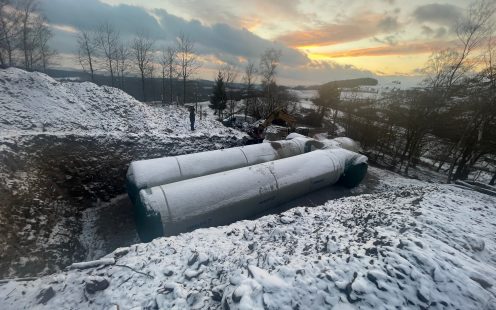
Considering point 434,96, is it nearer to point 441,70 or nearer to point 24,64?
point 441,70

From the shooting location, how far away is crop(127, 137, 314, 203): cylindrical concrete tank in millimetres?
9367

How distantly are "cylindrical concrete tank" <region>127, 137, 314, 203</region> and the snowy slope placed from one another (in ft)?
11.9

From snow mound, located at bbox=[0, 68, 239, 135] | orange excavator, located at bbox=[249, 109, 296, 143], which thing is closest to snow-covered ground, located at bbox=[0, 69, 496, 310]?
snow mound, located at bbox=[0, 68, 239, 135]

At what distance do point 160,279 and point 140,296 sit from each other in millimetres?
482

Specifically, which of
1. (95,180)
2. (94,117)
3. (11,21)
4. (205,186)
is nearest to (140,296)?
(205,186)

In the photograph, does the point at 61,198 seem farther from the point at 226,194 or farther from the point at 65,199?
the point at 226,194

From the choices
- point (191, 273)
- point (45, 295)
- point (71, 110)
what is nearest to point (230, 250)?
point (191, 273)

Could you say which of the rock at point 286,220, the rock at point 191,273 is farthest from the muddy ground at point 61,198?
the rock at point 286,220

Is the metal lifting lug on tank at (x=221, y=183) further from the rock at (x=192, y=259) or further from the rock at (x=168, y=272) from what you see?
the rock at (x=168, y=272)

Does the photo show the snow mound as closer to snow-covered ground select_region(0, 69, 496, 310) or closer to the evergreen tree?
snow-covered ground select_region(0, 69, 496, 310)

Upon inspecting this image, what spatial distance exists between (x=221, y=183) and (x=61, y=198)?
23.5 feet

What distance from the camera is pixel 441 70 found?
19797 mm

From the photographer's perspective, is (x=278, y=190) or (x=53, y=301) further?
(x=278, y=190)

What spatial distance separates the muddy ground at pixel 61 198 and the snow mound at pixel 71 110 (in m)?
3.80
